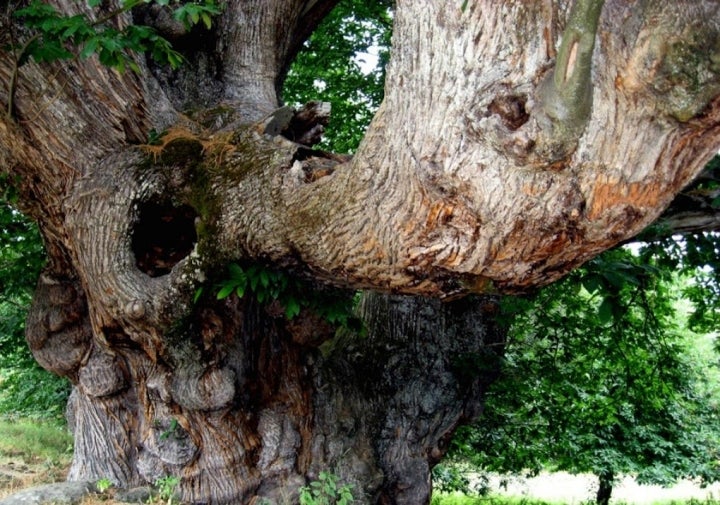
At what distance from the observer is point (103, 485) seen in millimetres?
5645

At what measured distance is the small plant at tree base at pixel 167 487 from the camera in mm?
5430

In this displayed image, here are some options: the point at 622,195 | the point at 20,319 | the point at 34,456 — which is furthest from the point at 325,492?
the point at 20,319

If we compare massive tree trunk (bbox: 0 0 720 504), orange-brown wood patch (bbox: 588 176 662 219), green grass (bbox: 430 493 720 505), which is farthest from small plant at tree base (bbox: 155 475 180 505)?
green grass (bbox: 430 493 720 505)

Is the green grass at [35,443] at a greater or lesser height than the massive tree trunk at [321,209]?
lesser

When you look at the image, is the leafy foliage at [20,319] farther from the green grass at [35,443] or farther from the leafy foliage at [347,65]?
the leafy foliage at [347,65]

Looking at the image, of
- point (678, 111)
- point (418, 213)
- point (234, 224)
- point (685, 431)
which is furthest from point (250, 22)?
point (685, 431)

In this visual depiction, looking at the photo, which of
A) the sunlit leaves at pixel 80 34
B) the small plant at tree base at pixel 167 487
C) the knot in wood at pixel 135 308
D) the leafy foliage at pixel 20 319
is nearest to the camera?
the sunlit leaves at pixel 80 34

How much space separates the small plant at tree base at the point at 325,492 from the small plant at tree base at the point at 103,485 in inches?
59.8

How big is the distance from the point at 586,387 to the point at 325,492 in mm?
4343

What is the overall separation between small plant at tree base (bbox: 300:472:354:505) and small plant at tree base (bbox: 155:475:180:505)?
95 cm

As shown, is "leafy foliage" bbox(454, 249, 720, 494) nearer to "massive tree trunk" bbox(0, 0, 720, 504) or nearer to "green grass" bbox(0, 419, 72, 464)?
"massive tree trunk" bbox(0, 0, 720, 504)

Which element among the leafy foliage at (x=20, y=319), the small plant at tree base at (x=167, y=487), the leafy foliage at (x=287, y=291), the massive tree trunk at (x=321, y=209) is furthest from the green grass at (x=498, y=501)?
the leafy foliage at (x=287, y=291)

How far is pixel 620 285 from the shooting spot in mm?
4609

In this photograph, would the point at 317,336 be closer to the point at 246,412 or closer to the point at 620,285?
the point at 246,412
